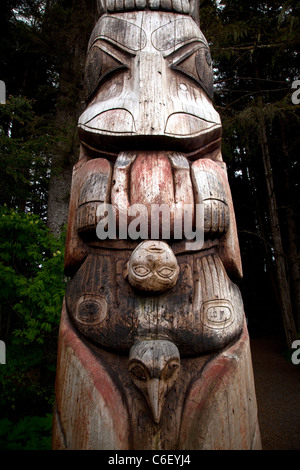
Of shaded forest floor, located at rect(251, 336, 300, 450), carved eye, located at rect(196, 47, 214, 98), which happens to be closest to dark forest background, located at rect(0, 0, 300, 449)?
shaded forest floor, located at rect(251, 336, 300, 450)

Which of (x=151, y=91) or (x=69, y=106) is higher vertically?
(x=69, y=106)

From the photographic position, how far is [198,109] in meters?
2.43

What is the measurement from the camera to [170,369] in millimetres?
1742

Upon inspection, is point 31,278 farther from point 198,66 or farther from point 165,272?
point 198,66

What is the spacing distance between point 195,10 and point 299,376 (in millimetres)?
7531

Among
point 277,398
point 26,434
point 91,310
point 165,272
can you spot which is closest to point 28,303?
→ point 26,434

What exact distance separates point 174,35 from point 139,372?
2.36 metres

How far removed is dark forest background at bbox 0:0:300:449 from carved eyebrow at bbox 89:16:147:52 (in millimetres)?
1973

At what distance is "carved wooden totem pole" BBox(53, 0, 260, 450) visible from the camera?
1.75m

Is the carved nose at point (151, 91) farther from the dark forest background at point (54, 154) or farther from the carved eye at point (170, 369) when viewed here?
the dark forest background at point (54, 154)

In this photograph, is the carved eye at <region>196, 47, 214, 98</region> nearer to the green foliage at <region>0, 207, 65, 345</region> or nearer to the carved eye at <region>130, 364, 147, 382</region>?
the carved eye at <region>130, 364, 147, 382</region>

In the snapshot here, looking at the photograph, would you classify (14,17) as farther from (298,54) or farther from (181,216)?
(181,216)

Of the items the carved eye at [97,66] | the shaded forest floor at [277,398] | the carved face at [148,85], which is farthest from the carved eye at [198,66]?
the shaded forest floor at [277,398]

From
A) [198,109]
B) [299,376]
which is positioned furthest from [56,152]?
[299,376]
